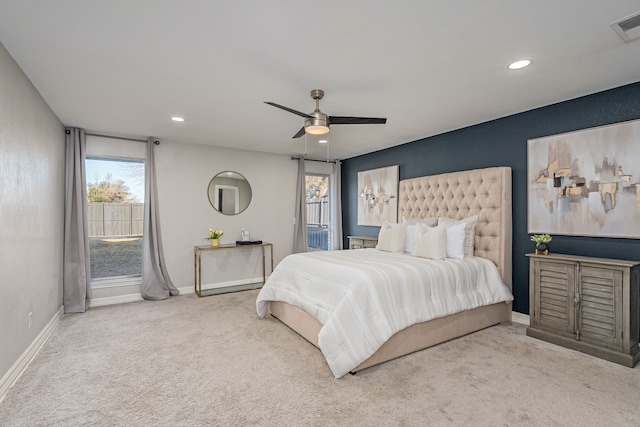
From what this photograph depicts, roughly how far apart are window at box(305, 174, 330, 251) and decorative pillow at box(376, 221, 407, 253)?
2652mm

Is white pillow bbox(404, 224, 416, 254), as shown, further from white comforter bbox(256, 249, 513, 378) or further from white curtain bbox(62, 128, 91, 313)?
white curtain bbox(62, 128, 91, 313)

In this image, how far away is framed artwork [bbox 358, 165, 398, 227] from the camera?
5.63m

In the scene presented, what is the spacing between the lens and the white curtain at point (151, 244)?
16.0ft

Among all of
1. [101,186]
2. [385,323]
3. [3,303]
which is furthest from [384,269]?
[101,186]

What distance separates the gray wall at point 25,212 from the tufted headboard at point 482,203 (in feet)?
15.4

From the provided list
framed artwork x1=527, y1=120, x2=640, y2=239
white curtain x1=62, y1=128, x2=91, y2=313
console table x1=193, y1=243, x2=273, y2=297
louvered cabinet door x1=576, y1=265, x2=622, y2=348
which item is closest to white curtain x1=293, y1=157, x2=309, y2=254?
console table x1=193, y1=243, x2=273, y2=297

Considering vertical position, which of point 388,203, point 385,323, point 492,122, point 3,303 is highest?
point 492,122

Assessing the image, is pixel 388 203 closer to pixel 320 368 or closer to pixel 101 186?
pixel 320 368

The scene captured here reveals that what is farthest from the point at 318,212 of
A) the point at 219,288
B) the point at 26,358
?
the point at 26,358

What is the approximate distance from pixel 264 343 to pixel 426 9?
311 centimetres

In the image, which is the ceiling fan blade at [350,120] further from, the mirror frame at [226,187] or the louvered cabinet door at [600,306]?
the mirror frame at [226,187]

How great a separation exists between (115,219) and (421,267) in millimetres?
4550

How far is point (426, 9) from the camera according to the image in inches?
74.7

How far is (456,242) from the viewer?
12.2ft
